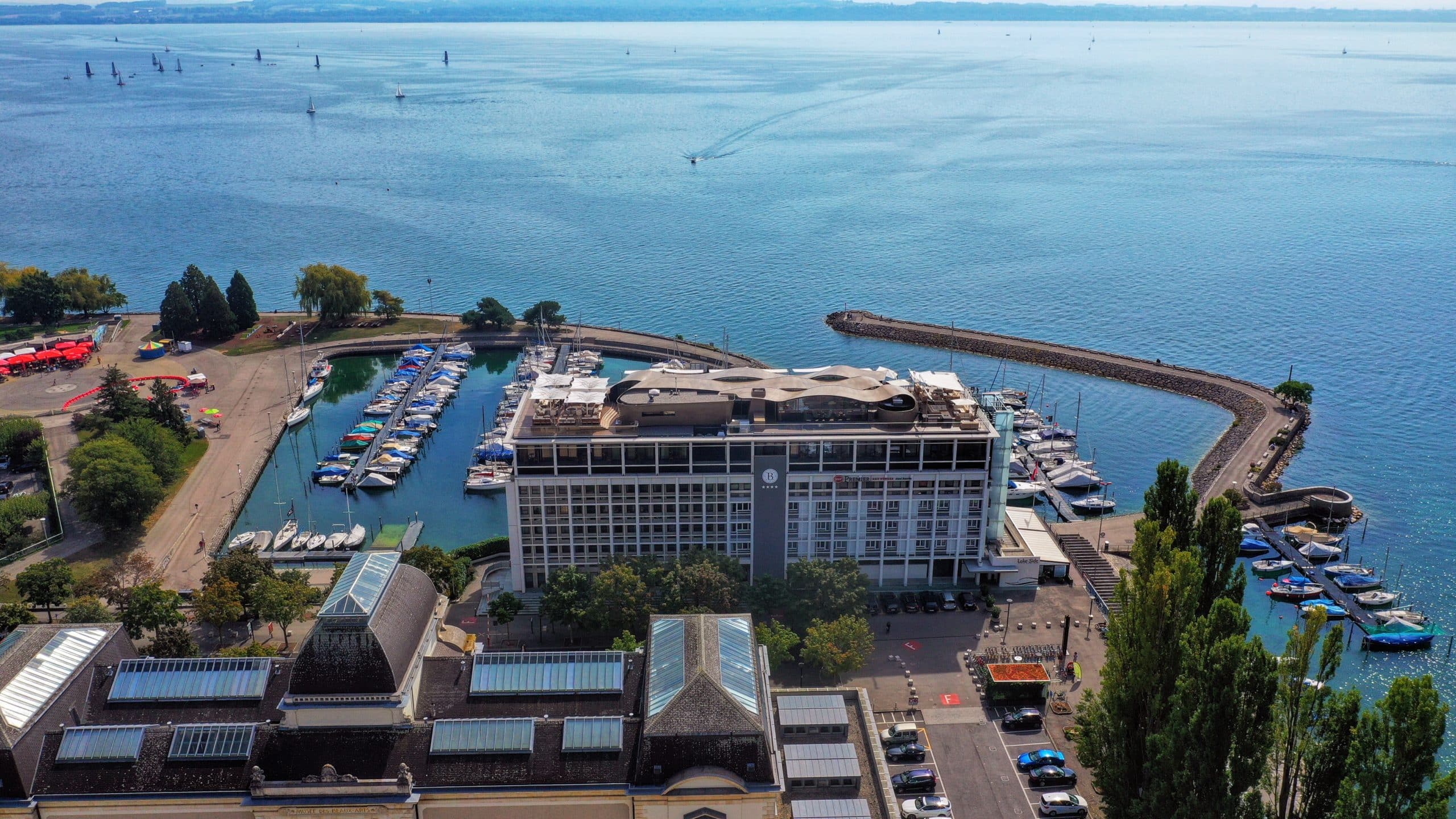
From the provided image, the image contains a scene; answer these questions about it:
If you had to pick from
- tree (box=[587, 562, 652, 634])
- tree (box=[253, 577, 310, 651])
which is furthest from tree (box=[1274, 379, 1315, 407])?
tree (box=[253, 577, 310, 651])

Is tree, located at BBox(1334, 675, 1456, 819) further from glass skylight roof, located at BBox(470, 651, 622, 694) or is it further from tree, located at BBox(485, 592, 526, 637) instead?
tree, located at BBox(485, 592, 526, 637)

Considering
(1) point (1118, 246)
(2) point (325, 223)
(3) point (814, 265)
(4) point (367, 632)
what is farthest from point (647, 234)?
(4) point (367, 632)

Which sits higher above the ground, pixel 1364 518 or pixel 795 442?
pixel 795 442

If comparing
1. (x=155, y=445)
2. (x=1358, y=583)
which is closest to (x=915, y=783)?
(x=1358, y=583)

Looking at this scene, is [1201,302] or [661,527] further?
[1201,302]

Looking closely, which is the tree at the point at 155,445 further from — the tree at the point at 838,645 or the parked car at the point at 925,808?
the parked car at the point at 925,808

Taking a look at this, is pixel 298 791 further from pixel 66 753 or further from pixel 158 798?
pixel 66 753

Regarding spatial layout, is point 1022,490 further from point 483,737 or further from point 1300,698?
point 483,737
